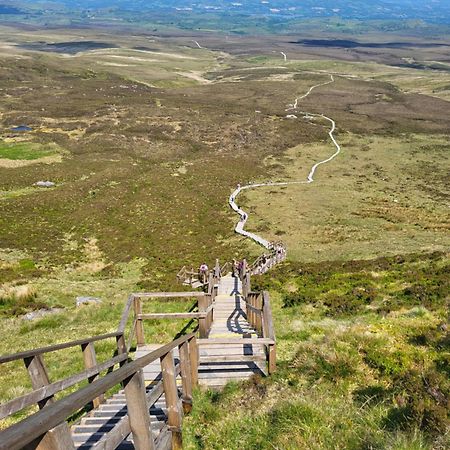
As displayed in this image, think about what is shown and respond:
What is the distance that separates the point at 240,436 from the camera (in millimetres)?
7332

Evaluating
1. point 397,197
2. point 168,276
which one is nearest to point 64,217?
point 168,276

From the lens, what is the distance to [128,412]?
4832 mm

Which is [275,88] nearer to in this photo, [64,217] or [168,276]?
[64,217]

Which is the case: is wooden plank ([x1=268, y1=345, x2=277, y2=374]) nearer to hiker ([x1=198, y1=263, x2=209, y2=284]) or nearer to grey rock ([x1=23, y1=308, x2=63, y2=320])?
grey rock ([x1=23, y1=308, x2=63, y2=320])

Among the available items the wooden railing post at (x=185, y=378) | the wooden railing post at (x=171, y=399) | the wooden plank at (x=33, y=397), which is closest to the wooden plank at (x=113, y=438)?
the wooden plank at (x=33, y=397)

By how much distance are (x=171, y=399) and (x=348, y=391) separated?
374cm

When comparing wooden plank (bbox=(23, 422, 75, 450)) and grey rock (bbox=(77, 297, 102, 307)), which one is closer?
wooden plank (bbox=(23, 422, 75, 450))

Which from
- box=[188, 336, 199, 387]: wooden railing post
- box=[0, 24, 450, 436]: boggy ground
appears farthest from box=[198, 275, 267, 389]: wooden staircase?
box=[0, 24, 450, 436]: boggy ground

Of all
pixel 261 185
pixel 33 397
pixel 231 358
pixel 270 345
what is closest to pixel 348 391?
pixel 270 345

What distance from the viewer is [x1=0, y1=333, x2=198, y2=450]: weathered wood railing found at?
3004 millimetres

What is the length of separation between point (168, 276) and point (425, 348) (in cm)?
2203

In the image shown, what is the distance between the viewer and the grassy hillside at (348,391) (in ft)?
21.5

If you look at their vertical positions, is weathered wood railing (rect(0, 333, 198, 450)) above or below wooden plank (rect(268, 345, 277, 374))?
above

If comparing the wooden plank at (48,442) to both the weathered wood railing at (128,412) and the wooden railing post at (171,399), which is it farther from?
the wooden railing post at (171,399)
